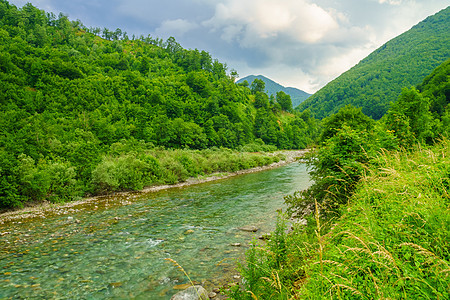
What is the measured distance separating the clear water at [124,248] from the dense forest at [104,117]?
638cm

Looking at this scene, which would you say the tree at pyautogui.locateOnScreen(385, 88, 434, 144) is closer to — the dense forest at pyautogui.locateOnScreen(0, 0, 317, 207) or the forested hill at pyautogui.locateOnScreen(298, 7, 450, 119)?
the dense forest at pyautogui.locateOnScreen(0, 0, 317, 207)

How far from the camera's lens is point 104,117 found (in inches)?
2203

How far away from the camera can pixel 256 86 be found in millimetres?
142125

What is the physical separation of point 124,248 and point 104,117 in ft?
171

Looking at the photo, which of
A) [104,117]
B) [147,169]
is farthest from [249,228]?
[104,117]

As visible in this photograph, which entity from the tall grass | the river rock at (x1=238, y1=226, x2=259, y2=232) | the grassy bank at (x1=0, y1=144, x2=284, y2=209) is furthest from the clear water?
the tall grass

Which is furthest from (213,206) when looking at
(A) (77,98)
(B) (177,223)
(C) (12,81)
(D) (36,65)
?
(D) (36,65)

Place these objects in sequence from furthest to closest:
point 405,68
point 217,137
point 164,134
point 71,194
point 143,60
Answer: point 405,68 → point 143,60 → point 217,137 → point 164,134 → point 71,194

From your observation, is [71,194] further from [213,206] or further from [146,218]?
[213,206]

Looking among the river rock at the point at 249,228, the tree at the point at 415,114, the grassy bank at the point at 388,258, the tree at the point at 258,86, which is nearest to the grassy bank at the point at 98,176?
the river rock at the point at 249,228

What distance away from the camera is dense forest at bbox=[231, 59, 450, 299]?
2586 mm

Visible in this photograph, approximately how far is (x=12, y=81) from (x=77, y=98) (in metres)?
13.2

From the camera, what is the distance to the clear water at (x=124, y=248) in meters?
8.62

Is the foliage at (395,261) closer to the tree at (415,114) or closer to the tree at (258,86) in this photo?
the tree at (415,114)
